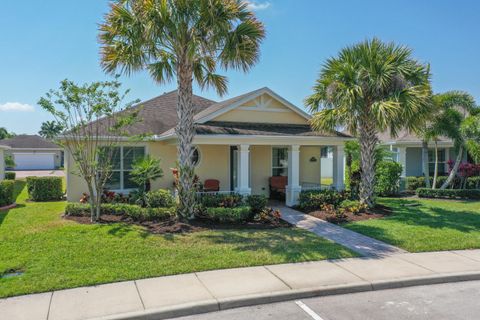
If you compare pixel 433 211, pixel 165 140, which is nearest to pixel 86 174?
pixel 165 140

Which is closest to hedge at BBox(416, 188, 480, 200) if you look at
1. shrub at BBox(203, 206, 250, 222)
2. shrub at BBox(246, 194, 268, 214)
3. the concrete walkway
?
the concrete walkway

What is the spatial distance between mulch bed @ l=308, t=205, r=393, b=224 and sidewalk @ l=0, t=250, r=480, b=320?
4.22m

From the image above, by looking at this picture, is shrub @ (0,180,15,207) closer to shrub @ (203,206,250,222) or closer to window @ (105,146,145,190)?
window @ (105,146,145,190)

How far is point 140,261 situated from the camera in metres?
7.43

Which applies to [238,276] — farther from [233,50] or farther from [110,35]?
[110,35]

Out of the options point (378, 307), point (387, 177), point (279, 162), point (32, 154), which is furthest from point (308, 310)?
point (32, 154)

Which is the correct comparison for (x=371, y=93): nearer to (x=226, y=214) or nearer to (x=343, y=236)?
(x=343, y=236)

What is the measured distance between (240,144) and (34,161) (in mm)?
48298

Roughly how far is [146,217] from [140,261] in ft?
13.2

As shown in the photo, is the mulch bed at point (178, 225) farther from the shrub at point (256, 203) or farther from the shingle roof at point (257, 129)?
the shingle roof at point (257, 129)

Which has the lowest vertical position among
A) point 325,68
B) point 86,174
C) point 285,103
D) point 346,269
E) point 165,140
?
point 346,269

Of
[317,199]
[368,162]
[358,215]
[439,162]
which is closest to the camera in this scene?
[358,215]

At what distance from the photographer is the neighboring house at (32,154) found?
165 ft

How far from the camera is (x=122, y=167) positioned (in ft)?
49.3
